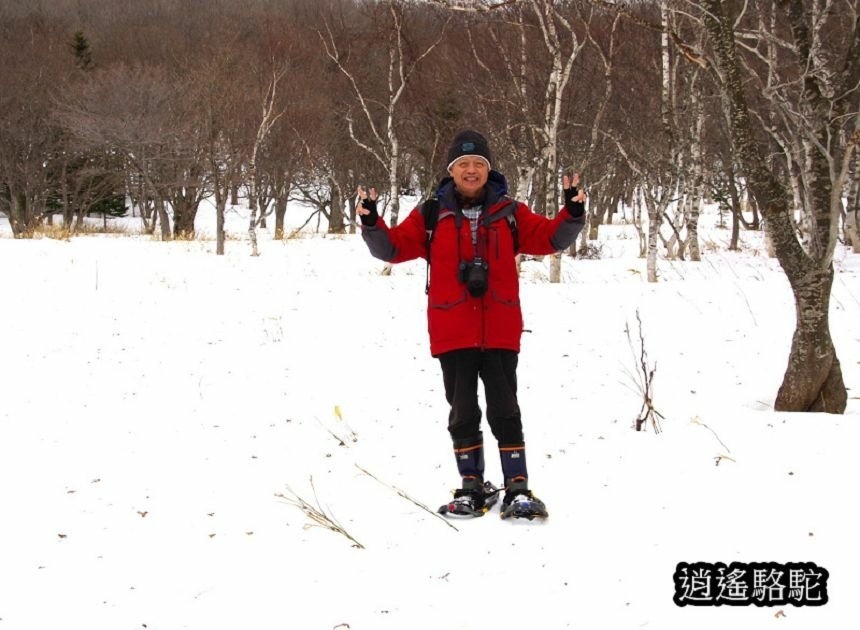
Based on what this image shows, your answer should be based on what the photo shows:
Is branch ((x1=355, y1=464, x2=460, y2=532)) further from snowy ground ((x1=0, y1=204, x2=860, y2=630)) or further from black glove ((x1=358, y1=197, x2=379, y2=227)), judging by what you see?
black glove ((x1=358, y1=197, x2=379, y2=227))

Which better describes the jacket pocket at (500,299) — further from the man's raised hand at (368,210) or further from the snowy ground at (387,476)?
the snowy ground at (387,476)

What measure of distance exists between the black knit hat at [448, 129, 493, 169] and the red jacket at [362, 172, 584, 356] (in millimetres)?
150

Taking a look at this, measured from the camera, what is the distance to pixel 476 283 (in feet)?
11.4

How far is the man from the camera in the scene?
357cm

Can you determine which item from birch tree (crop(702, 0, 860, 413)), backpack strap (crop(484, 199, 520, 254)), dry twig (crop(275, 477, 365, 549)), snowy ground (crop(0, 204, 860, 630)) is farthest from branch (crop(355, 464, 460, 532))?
birch tree (crop(702, 0, 860, 413))

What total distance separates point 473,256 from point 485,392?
724 millimetres

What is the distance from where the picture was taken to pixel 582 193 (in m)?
3.59

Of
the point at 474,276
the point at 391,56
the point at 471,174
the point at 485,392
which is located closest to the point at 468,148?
the point at 471,174

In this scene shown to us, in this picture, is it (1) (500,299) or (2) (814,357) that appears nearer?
(1) (500,299)

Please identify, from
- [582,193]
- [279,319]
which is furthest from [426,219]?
[279,319]

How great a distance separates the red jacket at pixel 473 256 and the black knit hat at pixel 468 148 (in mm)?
150

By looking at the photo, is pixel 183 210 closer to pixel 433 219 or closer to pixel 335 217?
pixel 335 217

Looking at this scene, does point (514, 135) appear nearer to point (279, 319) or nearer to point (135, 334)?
point (279, 319)

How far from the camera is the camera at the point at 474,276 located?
3.49 m
